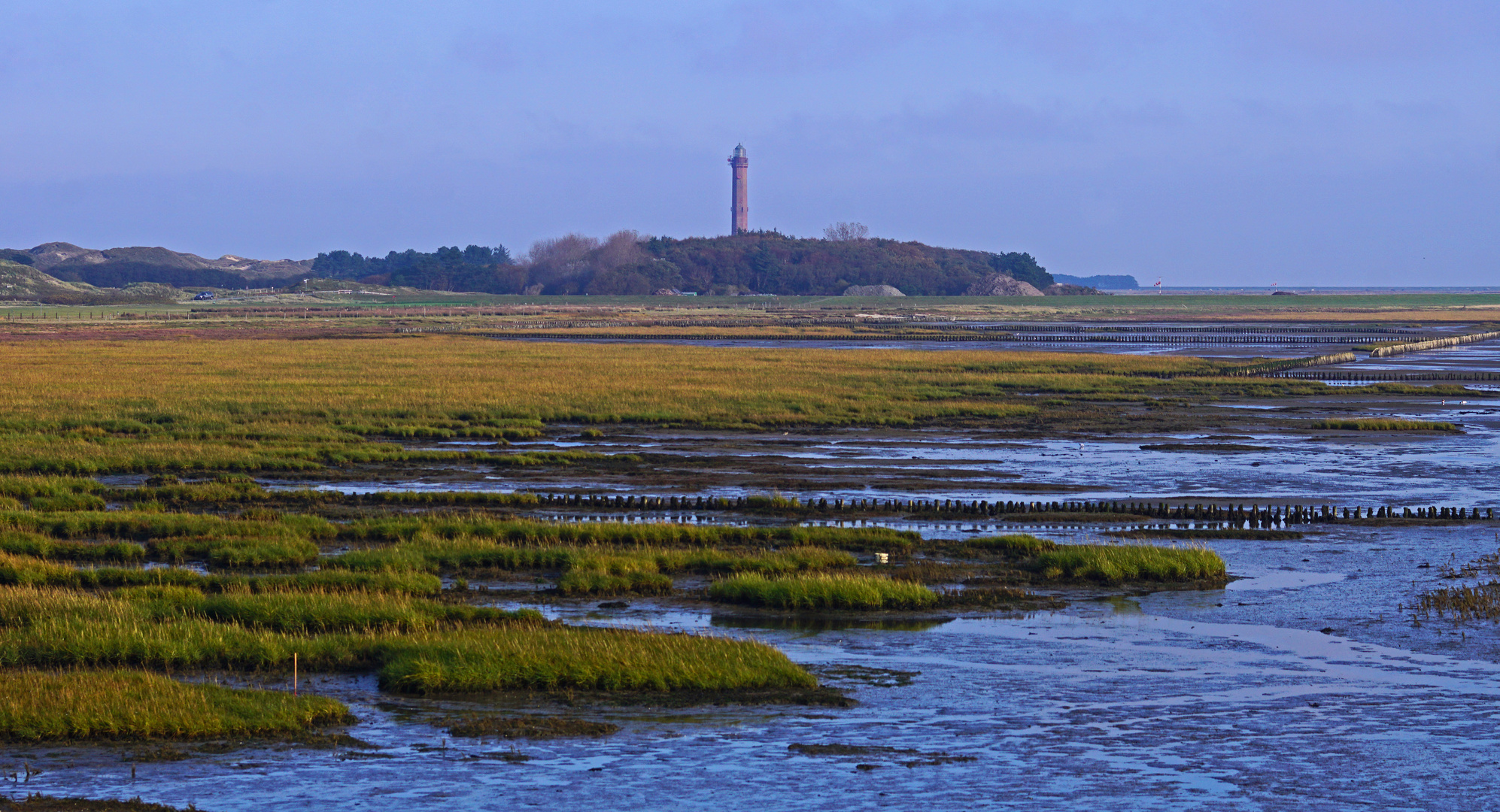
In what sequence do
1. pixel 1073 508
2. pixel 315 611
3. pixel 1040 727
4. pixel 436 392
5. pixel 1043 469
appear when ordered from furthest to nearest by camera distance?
pixel 436 392
pixel 1043 469
pixel 1073 508
pixel 315 611
pixel 1040 727

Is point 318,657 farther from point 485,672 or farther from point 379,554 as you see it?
point 379,554

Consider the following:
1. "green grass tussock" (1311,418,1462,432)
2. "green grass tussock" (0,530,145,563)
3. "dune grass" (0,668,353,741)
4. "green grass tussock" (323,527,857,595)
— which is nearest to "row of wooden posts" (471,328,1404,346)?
"green grass tussock" (1311,418,1462,432)

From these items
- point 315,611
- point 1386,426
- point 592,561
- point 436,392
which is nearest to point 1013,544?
point 592,561

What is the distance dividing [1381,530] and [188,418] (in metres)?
34.8

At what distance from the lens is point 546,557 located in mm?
24891

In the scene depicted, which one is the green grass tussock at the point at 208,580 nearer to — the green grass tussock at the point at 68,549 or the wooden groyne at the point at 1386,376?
the green grass tussock at the point at 68,549

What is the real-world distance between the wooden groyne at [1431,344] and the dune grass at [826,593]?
8194 centimetres

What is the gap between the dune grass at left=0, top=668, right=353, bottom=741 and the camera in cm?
1496

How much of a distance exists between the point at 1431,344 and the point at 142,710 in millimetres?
110137

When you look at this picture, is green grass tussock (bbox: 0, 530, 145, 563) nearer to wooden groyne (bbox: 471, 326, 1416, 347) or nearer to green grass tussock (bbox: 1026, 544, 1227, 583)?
green grass tussock (bbox: 1026, 544, 1227, 583)

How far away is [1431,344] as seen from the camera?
109562 millimetres

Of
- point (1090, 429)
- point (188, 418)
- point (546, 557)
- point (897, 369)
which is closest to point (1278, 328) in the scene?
point (897, 369)

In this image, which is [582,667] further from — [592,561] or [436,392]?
[436,392]

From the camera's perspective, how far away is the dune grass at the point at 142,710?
49.1ft
